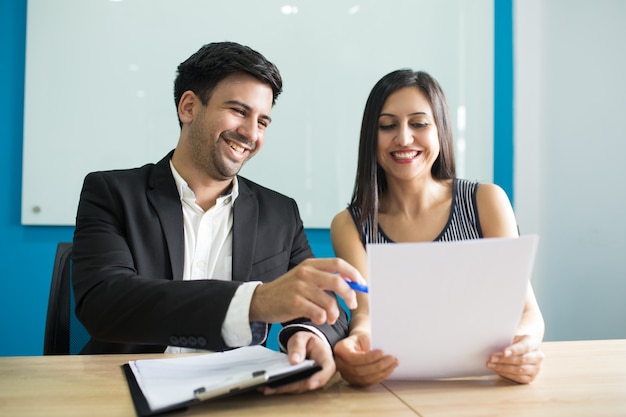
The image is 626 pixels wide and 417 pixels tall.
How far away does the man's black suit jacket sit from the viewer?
978 mm

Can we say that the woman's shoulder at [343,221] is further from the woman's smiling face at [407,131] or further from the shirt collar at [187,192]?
the shirt collar at [187,192]

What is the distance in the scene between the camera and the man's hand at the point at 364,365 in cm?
90

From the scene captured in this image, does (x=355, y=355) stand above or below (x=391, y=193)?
below

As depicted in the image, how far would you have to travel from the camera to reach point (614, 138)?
2859mm

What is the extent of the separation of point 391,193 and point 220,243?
62 centimetres

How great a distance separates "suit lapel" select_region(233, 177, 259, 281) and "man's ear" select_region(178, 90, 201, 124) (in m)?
0.29

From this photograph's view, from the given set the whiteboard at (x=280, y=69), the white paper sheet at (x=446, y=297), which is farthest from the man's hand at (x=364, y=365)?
the whiteboard at (x=280, y=69)

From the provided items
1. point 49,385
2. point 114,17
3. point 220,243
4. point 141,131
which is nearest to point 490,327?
point 49,385

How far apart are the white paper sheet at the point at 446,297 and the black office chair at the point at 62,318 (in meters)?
1.00

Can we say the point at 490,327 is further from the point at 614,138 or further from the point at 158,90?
the point at 614,138

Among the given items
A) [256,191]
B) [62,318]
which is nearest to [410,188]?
[256,191]

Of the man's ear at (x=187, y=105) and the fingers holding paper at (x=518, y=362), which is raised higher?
the man's ear at (x=187, y=105)

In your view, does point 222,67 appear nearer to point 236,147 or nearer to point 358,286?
point 236,147

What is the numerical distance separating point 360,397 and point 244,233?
2.45 ft
